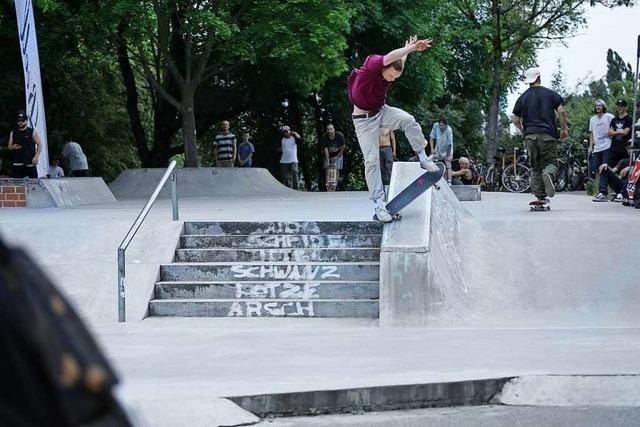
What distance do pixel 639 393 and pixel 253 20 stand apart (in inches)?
730

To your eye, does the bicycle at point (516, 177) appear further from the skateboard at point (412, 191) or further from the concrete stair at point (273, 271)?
the skateboard at point (412, 191)

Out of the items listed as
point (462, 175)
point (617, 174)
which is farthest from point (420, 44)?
point (462, 175)

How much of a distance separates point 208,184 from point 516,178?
7.93m

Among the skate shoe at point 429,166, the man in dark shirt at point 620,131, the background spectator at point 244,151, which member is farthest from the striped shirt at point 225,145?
the skate shoe at point 429,166

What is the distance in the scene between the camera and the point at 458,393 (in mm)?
5914

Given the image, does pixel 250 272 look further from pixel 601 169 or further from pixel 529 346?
pixel 601 169

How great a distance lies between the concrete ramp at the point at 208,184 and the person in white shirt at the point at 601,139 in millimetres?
7737

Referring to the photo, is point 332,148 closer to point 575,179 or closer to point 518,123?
point 575,179

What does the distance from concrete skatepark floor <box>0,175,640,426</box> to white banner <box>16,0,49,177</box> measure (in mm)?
5185

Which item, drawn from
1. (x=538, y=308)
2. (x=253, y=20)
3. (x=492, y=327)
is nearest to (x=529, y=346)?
(x=492, y=327)

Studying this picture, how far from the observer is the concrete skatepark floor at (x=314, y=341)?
615 centimetres

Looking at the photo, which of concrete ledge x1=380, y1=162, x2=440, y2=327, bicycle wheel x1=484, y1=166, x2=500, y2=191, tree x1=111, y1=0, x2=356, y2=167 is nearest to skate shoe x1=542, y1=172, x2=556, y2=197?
concrete ledge x1=380, y1=162, x2=440, y2=327

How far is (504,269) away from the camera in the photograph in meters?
10.6

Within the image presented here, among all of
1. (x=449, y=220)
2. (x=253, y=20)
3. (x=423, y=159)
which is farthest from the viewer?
(x=253, y=20)
